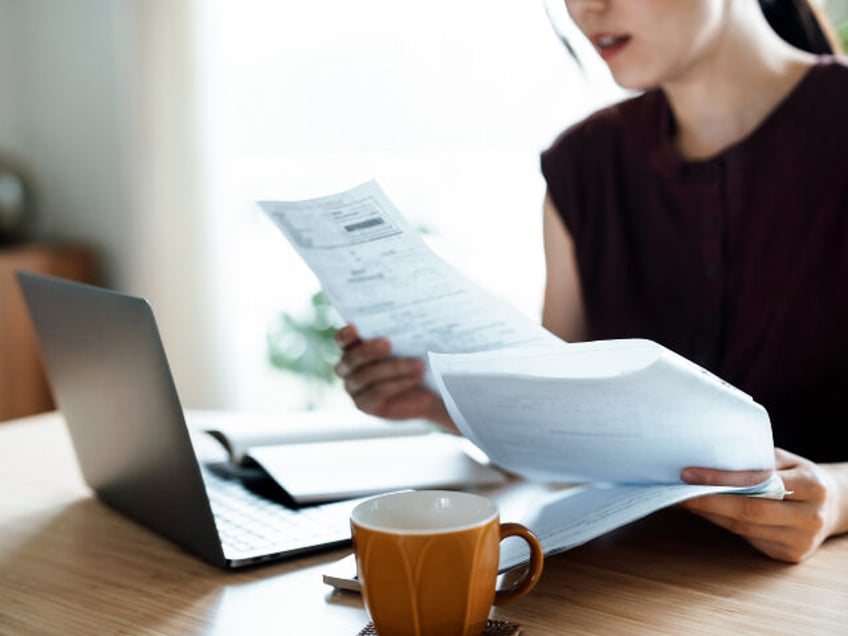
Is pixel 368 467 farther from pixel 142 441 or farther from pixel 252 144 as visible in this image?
pixel 252 144

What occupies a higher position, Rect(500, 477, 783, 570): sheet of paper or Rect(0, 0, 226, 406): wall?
Rect(0, 0, 226, 406): wall

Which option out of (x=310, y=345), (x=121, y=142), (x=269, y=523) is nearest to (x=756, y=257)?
(x=269, y=523)

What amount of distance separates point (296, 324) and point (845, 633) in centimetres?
243

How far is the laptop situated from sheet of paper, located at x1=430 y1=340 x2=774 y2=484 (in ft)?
0.56

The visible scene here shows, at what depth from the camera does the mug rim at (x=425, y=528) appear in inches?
24.4

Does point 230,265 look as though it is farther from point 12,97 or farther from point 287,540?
point 287,540

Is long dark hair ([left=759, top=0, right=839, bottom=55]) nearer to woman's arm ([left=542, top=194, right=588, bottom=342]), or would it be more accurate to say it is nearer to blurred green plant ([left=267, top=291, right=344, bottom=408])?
woman's arm ([left=542, top=194, right=588, bottom=342])

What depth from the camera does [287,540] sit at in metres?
0.85

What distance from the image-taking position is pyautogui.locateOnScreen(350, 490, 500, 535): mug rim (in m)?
0.62

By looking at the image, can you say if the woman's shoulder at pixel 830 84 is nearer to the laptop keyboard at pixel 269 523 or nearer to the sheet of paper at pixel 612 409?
the sheet of paper at pixel 612 409

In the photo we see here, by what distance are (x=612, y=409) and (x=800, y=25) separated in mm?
764

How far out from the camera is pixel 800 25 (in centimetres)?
129

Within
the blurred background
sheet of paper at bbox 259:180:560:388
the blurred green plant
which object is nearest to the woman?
sheet of paper at bbox 259:180:560:388

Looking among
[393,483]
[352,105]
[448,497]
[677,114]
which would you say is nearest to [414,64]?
[352,105]
